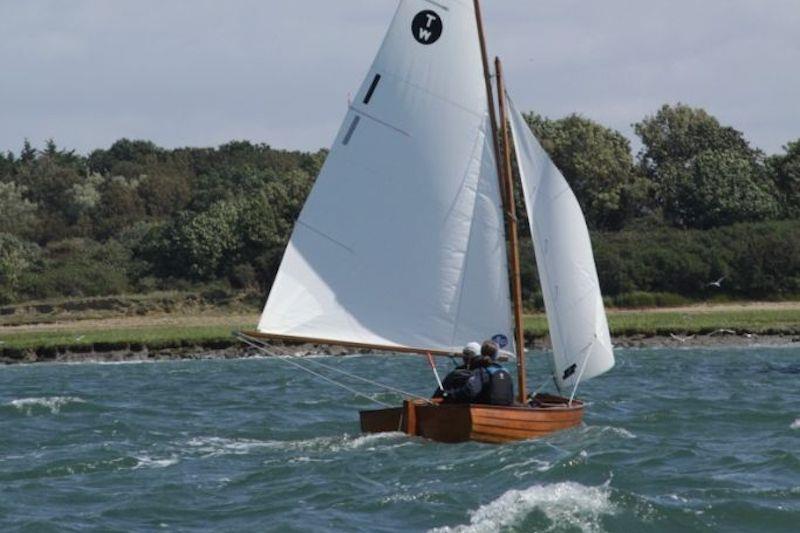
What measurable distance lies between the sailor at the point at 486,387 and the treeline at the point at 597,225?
1779 inches

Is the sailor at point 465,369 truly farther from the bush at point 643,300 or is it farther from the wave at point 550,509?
the bush at point 643,300

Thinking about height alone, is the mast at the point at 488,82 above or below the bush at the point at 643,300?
above

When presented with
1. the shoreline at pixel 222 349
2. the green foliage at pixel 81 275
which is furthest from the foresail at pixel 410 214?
the green foliage at pixel 81 275

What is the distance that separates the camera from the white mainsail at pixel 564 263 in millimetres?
30625

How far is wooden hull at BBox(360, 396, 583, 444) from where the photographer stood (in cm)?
2853

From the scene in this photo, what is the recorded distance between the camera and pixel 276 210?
9062cm

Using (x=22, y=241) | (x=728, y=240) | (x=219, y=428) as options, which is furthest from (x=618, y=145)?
(x=219, y=428)

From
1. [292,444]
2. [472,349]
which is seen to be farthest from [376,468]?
[292,444]

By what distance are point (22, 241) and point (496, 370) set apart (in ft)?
251

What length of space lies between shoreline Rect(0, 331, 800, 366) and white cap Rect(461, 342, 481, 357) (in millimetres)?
30586

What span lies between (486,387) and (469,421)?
71cm

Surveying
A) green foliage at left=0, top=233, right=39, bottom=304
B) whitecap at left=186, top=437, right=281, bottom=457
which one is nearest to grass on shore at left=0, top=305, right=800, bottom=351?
green foliage at left=0, top=233, right=39, bottom=304

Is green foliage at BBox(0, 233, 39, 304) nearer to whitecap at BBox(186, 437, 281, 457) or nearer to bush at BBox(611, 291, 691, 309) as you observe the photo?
bush at BBox(611, 291, 691, 309)

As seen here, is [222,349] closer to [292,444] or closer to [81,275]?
[81,275]
